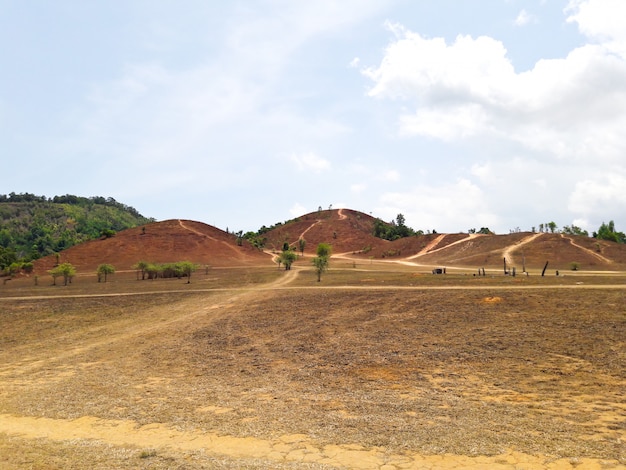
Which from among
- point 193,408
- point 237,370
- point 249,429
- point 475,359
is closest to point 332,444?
point 249,429

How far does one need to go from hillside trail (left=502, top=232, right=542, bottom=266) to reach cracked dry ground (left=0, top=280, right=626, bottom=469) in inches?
2308

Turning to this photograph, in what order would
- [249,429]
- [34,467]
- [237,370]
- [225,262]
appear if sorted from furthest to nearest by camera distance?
[225,262] → [237,370] → [249,429] → [34,467]

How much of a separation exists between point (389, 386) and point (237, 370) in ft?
20.9

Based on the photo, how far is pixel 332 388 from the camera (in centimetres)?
1455

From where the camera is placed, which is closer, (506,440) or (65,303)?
(506,440)

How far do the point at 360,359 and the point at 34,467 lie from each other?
476 inches

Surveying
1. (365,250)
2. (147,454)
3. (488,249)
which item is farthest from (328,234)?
(147,454)

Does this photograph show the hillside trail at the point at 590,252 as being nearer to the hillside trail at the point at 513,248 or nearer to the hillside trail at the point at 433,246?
the hillside trail at the point at 513,248

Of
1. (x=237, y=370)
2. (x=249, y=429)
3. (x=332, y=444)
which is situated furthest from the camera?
(x=237, y=370)

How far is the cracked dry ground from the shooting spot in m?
9.57

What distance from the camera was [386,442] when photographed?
992 centimetres

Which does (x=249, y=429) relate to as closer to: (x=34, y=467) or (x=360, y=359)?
(x=34, y=467)

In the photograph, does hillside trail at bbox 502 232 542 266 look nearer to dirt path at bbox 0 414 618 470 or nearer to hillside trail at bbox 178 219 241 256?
hillside trail at bbox 178 219 241 256

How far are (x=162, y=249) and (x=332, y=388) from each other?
357 feet
